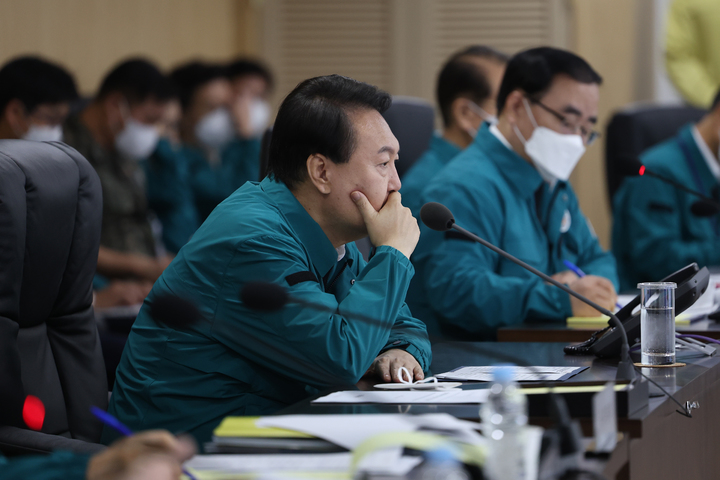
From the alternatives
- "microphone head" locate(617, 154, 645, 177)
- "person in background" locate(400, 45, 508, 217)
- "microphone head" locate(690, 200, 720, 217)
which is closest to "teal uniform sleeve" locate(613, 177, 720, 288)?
"microphone head" locate(690, 200, 720, 217)

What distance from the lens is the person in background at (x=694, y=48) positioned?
4.38 meters

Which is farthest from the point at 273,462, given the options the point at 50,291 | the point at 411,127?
the point at 411,127

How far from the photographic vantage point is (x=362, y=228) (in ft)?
4.72

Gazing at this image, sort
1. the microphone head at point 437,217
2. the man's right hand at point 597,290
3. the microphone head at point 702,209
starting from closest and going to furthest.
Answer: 1. the microphone head at point 437,217
2. the man's right hand at point 597,290
3. the microphone head at point 702,209

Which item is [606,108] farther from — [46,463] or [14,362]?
[46,463]

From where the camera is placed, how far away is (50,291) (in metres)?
1.38

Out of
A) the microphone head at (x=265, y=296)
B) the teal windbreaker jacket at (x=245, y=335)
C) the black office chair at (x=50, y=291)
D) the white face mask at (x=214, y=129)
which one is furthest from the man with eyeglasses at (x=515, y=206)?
the white face mask at (x=214, y=129)

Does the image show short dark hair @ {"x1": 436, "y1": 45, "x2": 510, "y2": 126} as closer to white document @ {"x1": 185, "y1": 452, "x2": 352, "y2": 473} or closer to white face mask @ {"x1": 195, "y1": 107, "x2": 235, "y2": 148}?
white face mask @ {"x1": 195, "y1": 107, "x2": 235, "y2": 148}

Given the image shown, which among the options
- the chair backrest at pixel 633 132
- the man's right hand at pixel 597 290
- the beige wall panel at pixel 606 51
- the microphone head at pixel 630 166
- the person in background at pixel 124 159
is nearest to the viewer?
the man's right hand at pixel 597 290

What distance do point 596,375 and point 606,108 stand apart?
3697mm

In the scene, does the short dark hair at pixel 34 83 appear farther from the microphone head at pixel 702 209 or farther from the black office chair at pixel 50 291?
the microphone head at pixel 702 209

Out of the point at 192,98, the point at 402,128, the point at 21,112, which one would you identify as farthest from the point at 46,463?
the point at 192,98

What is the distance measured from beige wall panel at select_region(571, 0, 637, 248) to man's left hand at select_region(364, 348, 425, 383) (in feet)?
11.4

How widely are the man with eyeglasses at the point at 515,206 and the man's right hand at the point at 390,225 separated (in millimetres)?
580
